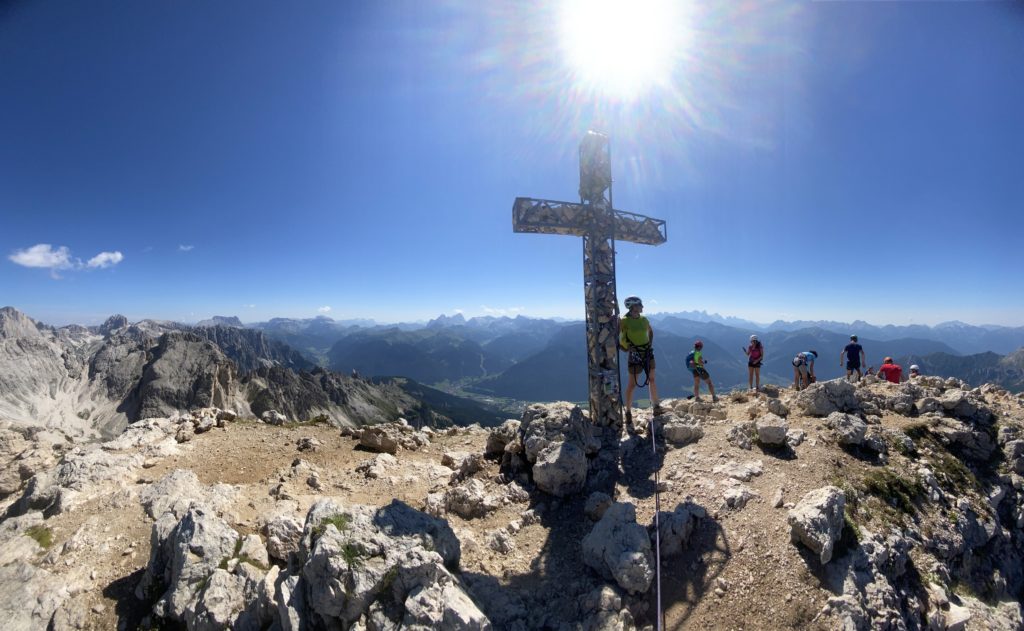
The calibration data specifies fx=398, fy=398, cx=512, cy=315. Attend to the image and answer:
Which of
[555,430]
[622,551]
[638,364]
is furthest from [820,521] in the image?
[638,364]

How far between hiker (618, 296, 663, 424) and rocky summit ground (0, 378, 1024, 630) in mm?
1256

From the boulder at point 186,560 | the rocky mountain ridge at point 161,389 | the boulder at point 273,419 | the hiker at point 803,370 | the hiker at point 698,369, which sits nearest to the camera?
the boulder at point 186,560

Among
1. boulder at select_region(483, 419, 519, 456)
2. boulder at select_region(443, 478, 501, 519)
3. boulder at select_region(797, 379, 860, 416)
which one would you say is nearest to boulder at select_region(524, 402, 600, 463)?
boulder at select_region(483, 419, 519, 456)

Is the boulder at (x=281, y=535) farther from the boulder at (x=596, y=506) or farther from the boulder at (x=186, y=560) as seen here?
the boulder at (x=596, y=506)

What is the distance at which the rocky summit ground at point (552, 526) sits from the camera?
5.40 m

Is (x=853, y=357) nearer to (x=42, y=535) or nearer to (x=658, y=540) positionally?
(x=658, y=540)

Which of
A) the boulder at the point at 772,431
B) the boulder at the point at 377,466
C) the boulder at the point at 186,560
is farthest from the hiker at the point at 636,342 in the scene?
the boulder at the point at 186,560

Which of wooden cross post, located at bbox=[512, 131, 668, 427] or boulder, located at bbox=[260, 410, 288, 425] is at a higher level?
wooden cross post, located at bbox=[512, 131, 668, 427]

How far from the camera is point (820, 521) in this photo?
6.07m

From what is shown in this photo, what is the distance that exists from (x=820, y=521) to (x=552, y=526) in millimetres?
4425

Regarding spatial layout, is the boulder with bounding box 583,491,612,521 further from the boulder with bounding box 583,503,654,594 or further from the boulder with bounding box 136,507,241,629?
the boulder with bounding box 136,507,241,629

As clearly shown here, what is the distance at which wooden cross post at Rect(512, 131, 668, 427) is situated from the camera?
37.1ft

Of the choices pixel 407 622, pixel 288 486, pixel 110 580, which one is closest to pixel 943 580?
pixel 407 622

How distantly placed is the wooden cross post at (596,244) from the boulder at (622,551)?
187 inches
